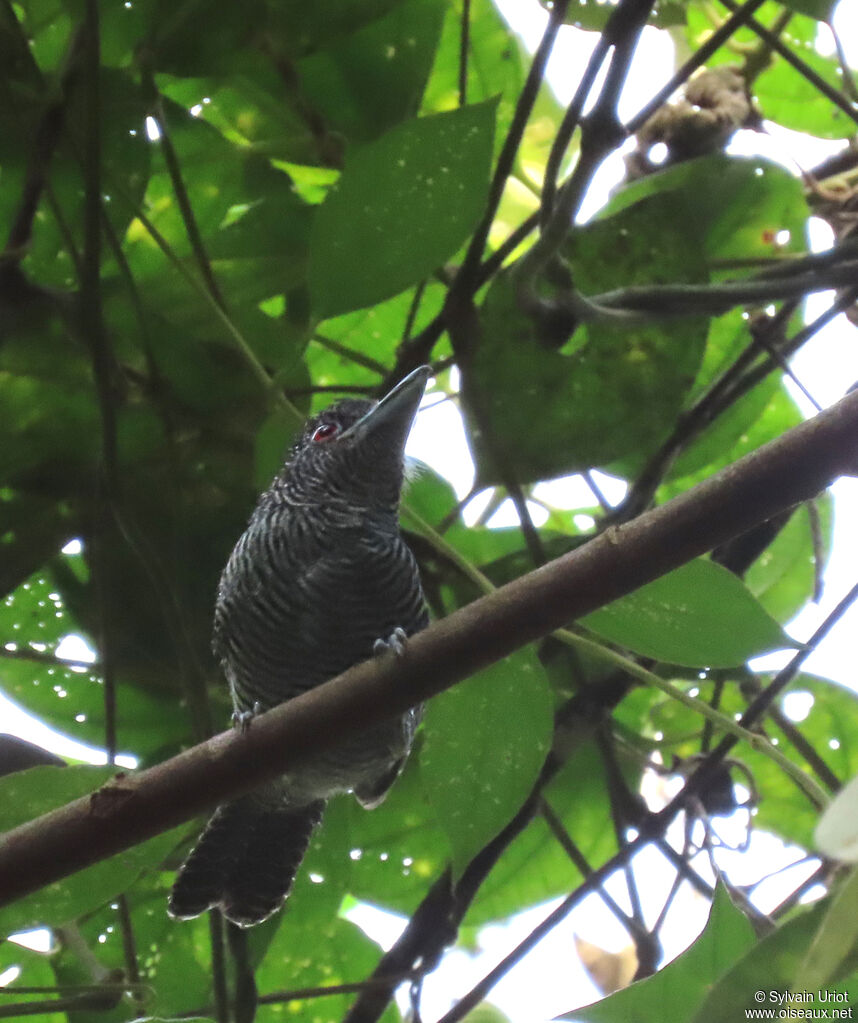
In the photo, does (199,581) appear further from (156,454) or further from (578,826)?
(578,826)

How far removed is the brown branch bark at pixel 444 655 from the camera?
3.19 ft

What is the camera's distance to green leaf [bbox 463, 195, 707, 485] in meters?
1.83

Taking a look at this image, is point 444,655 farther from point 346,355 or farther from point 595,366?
point 346,355

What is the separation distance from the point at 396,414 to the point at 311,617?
350 millimetres

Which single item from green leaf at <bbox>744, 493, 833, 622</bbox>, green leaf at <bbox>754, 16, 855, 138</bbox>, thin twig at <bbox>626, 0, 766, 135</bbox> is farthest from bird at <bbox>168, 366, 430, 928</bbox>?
green leaf at <bbox>754, 16, 855, 138</bbox>

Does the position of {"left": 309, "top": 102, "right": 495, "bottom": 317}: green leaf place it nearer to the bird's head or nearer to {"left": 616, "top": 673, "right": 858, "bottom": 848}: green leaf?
the bird's head

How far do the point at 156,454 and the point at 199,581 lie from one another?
0.81 feet

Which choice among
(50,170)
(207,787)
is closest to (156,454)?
(50,170)

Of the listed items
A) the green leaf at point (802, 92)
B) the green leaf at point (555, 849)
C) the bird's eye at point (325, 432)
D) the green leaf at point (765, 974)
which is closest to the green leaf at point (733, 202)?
the green leaf at point (802, 92)

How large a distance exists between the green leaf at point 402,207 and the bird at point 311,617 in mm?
230

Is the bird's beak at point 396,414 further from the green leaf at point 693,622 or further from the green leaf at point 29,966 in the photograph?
the green leaf at point 29,966

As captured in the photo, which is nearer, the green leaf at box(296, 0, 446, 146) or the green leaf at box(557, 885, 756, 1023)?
the green leaf at box(557, 885, 756, 1023)

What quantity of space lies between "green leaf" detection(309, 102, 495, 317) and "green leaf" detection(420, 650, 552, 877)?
1.79 feet

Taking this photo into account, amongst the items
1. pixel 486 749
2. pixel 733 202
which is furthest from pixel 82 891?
pixel 733 202
